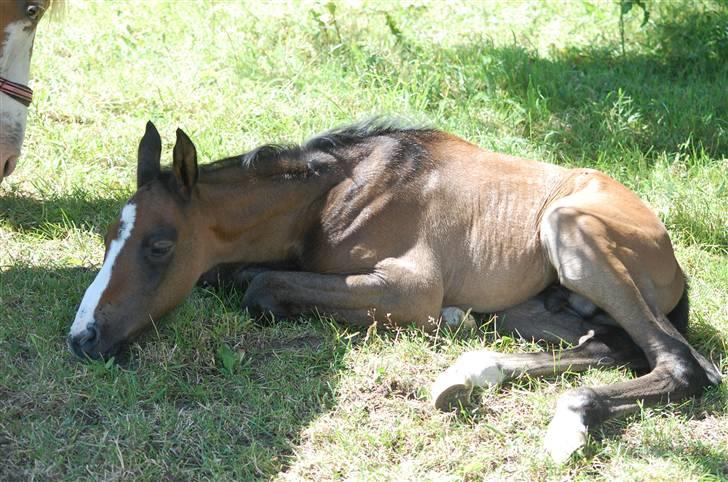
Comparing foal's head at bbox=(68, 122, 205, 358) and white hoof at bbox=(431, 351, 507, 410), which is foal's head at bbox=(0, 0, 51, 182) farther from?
white hoof at bbox=(431, 351, 507, 410)

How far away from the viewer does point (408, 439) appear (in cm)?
450

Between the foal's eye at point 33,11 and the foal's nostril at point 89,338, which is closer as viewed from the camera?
the foal's nostril at point 89,338

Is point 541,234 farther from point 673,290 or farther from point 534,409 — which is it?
point 534,409

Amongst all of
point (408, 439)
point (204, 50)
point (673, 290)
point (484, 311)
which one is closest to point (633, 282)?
point (673, 290)

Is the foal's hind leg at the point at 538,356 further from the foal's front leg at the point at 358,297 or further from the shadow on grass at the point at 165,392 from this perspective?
the shadow on grass at the point at 165,392

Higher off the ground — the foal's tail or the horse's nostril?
the horse's nostril

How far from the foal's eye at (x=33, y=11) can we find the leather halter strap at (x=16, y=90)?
0.40 meters

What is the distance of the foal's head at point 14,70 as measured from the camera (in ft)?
18.7

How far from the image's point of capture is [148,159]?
5.30m

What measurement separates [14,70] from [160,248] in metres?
1.66

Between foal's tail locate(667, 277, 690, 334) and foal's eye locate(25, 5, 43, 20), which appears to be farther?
foal's eye locate(25, 5, 43, 20)

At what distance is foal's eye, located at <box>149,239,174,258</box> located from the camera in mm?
5035

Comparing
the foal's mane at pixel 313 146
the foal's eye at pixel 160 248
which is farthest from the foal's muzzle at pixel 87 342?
the foal's mane at pixel 313 146

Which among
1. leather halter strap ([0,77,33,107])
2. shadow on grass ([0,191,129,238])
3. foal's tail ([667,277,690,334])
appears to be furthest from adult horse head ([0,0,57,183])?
foal's tail ([667,277,690,334])
